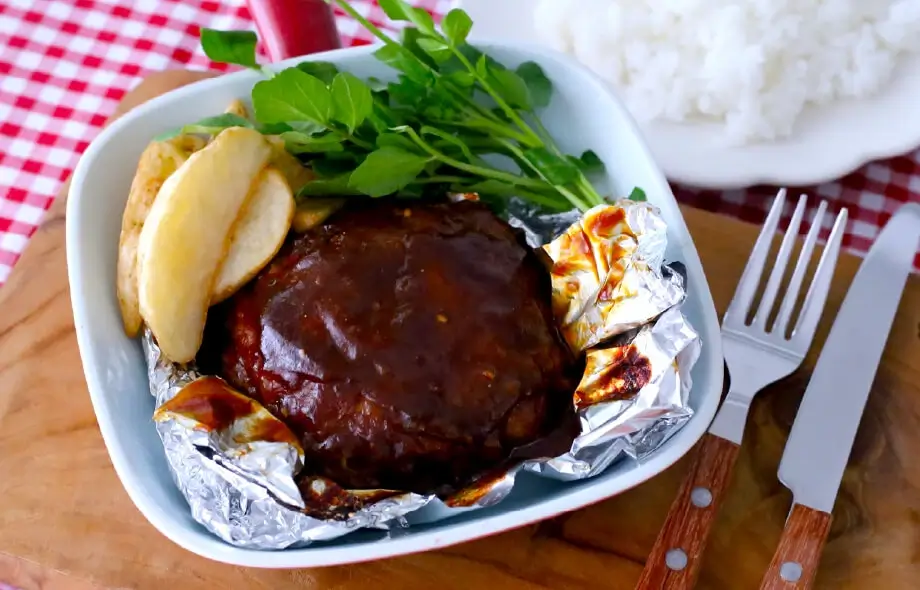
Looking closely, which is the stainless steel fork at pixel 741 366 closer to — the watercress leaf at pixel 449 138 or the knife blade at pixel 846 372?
the knife blade at pixel 846 372

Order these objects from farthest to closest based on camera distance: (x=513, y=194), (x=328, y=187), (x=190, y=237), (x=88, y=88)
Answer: (x=88, y=88) < (x=513, y=194) < (x=328, y=187) < (x=190, y=237)

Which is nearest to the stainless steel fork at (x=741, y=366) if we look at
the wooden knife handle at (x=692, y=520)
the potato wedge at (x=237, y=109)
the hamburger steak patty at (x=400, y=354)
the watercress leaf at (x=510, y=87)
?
the wooden knife handle at (x=692, y=520)

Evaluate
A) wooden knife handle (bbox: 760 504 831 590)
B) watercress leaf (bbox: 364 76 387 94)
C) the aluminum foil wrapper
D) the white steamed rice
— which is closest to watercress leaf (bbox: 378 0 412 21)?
watercress leaf (bbox: 364 76 387 94)

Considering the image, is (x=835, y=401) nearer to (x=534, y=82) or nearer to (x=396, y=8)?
(x=534, y=82)

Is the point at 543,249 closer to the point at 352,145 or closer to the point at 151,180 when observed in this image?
the point at 352,145

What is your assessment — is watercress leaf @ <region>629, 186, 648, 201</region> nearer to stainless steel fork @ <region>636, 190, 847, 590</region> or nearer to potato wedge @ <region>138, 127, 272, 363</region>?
stainless steel fork @ <region>636, 190, 847, 590</region>

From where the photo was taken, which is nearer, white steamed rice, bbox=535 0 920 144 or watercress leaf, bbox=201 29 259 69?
watercress leaf, bbox=201 29 259 69

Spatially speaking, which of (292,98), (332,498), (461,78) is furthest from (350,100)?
(332,498)
